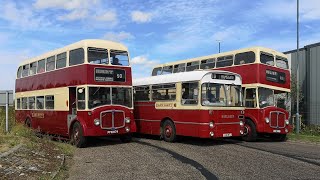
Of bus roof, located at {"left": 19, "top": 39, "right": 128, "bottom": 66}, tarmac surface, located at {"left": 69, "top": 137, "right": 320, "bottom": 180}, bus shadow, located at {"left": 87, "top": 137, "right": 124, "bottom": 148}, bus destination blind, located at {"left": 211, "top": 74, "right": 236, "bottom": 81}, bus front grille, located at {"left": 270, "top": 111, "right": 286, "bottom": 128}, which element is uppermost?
bus roof, located at {"left": 19, "top": 39, "right": 128, "bottom": 66}

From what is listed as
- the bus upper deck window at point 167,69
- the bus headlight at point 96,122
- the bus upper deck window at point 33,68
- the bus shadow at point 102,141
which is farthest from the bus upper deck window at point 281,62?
the bus upper deck window at point 33,68

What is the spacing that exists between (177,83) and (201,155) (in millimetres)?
4755

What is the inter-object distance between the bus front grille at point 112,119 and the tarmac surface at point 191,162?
0.82 metres

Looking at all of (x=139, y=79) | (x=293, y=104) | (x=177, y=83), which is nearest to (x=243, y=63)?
(x=177, y=83)

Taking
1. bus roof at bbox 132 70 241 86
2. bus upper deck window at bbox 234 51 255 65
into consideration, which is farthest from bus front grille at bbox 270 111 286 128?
bus roof at bbox 132 70 241 86

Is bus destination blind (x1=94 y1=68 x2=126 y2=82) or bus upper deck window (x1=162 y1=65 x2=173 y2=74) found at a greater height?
bus upper deck window (x1=162 y1=65 x2=173 y2=74)

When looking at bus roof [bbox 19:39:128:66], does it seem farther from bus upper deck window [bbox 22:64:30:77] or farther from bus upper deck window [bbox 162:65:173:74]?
bus upper deck window [bbox 162:65:173:74]

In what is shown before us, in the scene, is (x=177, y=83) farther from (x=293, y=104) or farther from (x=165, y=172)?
(x=293, y=104)

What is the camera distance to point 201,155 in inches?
541

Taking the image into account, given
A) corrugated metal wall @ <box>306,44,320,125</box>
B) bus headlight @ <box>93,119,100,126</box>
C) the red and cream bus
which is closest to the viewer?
bus headlight @ <box>93,119,100,126</box>

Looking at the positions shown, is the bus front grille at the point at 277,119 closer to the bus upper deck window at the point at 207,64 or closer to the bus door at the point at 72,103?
the bus upper deck window at the point at 207,64

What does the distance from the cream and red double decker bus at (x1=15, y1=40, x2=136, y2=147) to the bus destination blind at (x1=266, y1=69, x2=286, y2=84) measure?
627 cm

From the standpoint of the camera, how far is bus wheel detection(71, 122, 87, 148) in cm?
1662

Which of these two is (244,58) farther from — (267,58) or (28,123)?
(28,123)
